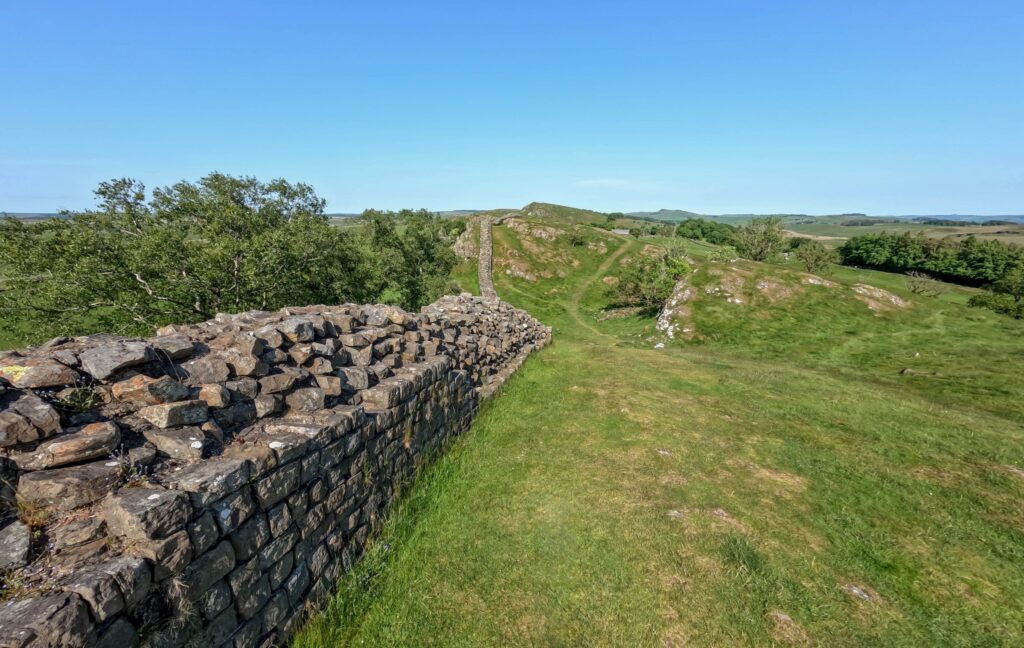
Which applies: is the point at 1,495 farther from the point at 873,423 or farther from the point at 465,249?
the point at 465,249

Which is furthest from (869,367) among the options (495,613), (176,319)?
(176,319)

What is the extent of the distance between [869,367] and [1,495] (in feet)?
118

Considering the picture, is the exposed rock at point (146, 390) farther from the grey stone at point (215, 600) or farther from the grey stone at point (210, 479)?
the grey stone at point (215, 600)

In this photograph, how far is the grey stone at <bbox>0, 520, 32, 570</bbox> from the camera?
3.37m

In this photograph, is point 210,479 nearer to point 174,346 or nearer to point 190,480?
point 190,480

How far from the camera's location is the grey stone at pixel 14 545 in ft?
11.1

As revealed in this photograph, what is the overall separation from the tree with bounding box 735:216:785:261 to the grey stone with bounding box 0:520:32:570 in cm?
8601

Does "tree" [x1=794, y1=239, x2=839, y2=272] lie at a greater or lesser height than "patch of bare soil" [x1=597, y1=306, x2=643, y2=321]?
greater

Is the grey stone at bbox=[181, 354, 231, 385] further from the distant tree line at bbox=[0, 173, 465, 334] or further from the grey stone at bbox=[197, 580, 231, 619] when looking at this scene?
the distant tree line at bbox=[0, 173, 465, 334]

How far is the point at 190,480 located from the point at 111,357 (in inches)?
81.9

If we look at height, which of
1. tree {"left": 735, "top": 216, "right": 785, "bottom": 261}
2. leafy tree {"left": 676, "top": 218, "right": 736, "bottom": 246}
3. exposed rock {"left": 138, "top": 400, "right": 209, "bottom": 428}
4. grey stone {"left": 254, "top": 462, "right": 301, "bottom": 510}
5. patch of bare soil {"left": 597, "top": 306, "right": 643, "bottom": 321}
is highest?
leafy tree {"left": 676, "top": 218, "right": 736, "bottom": 246}

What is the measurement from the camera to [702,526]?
7.95 meters

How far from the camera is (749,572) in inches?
267

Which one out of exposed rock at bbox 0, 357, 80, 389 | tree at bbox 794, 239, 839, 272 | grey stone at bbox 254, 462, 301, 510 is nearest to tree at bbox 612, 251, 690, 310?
tree at bbox 794, 239, 839, 272
